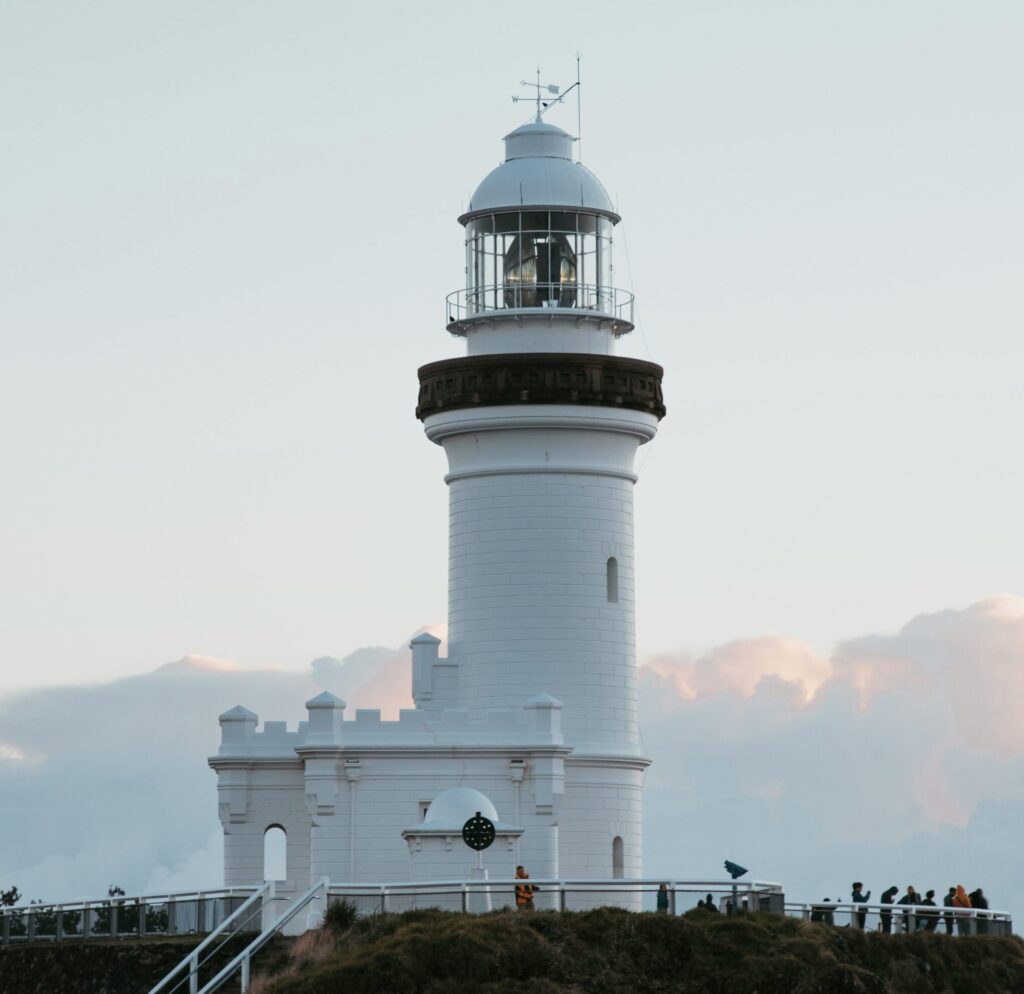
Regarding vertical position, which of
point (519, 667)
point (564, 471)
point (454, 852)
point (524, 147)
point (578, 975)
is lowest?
point (578, 975)

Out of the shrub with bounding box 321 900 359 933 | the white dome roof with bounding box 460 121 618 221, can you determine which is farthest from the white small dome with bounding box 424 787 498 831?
the white dome roof with bounding box 460 121 618 221

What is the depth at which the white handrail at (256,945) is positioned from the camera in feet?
143

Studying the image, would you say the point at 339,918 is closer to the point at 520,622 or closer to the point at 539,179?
the point at 520,622

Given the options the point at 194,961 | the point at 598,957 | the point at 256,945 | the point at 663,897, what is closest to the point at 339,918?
the point at 256,945

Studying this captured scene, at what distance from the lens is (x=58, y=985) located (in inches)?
1864

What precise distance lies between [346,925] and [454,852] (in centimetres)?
565

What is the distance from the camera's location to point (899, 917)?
46.1 metres

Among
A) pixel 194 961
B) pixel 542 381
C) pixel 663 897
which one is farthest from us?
pixel 542 381

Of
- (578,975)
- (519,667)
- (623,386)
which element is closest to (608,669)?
(519,667)

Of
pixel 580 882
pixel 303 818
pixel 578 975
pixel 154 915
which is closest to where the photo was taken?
pixel 578 975

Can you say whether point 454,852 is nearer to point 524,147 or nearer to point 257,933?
point 257,933

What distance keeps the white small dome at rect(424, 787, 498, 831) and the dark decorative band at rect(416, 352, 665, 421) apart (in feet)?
29.5

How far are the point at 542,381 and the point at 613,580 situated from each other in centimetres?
445

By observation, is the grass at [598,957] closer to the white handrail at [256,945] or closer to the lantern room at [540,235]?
the white handrail at [256,945]
